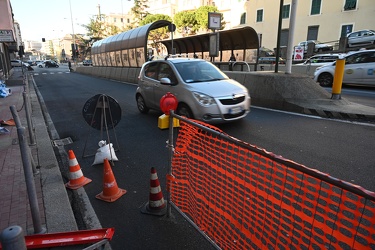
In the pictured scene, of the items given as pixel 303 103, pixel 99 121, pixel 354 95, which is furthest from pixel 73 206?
pixel 354 95

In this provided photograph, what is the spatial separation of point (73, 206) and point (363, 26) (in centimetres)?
3909

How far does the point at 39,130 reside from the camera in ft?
21.0

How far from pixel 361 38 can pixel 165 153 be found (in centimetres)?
2744

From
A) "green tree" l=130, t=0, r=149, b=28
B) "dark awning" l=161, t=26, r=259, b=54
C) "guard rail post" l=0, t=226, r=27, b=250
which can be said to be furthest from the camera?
"green tree" l=130, t=0, r=149, b=28

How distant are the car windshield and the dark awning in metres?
8.87

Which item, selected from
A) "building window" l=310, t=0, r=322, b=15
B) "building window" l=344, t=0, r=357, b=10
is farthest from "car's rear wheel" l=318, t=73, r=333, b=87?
"building window" l=310, t=0, r=322, b=15

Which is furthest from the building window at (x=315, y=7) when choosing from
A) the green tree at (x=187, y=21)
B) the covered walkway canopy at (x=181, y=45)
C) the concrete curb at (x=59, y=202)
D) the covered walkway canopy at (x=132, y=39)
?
the concrete curb at (x=59, y=202)

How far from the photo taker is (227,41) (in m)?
17.4

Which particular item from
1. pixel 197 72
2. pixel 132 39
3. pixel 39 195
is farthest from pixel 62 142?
pixel 132 39

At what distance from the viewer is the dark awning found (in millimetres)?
15469

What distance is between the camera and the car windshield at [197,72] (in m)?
6.68

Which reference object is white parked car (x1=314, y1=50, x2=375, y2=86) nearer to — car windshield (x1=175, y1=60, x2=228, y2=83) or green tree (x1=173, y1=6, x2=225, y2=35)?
car windshield (x1=175, y1=60, x2=228, y2=83)

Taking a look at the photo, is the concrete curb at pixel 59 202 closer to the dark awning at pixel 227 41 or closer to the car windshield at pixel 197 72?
the car windshield at pixel 197 72

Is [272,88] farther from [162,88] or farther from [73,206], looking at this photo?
[73,206]
